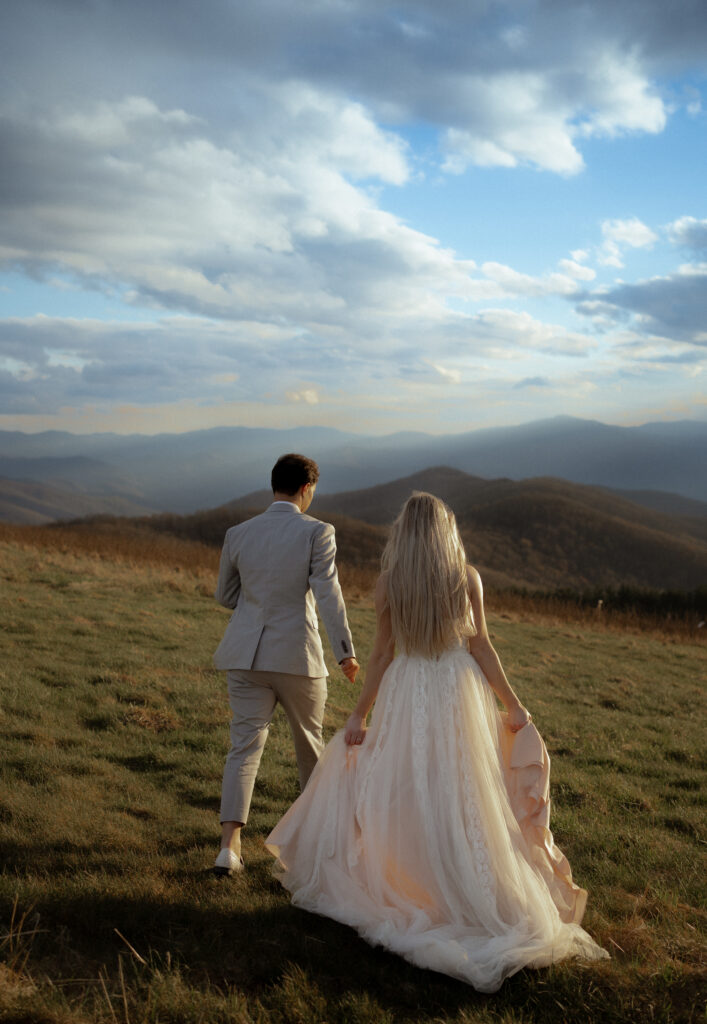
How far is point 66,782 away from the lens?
237 inches

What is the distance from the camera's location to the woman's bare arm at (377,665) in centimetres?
444

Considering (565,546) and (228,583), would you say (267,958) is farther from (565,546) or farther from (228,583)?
(565,546)

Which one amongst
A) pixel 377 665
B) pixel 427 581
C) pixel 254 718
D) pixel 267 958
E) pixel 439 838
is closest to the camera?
pixel 267 958

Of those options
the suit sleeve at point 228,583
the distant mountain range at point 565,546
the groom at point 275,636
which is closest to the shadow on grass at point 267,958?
the groom at point 275,636

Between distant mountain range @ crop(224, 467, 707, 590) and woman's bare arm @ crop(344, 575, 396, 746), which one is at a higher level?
woman's bare arm @ crop(344, 575, 396, 746)

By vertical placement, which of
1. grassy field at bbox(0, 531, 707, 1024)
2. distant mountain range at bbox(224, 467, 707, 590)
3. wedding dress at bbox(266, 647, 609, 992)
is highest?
wedding dress at bbox(266, 647, 609, 992)

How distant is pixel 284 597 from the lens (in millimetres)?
4766

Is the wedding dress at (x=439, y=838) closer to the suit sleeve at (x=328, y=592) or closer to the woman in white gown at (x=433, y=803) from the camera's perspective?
the woman in white gown at (x=433, y=803)

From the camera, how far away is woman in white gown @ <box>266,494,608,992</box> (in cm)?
382

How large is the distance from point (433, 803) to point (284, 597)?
1565 millimetres

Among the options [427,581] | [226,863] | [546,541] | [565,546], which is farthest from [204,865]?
[546,541]

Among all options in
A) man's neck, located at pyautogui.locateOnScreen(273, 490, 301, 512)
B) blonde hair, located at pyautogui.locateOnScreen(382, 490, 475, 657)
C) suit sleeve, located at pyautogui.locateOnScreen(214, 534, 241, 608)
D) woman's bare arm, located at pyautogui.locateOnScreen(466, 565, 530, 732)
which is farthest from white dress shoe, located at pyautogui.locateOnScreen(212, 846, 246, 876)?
man's neck, located at pyautogui.locateOnScreen(273, 490, 301, 512)

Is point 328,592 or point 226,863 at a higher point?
point 328,592

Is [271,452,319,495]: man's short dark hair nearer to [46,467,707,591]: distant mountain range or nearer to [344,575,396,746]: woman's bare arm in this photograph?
[344,575,396,746]: woman's bare arm
